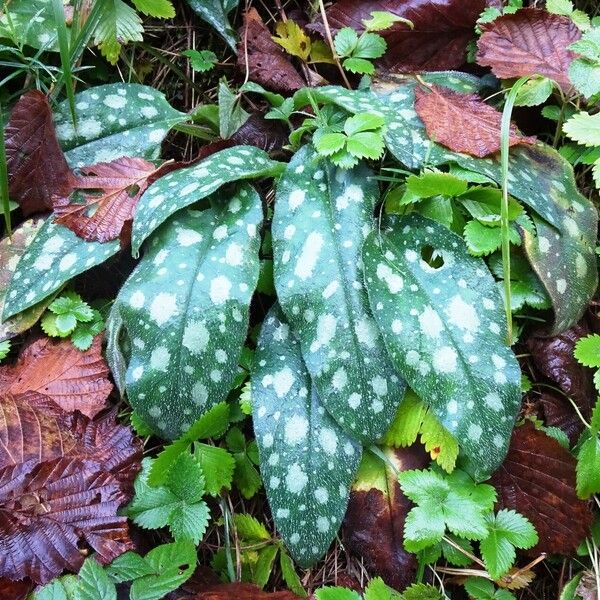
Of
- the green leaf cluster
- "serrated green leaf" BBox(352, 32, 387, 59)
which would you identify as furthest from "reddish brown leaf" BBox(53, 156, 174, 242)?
"serrated green leaf" BBox(352, 32, 387, 59)

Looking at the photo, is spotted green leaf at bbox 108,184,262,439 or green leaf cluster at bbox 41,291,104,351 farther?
green leaf cluster at bbox 41,291,104,351

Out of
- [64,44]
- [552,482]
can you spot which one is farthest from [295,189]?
[552,482]

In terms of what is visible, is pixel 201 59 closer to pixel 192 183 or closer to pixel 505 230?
pixel 192 183

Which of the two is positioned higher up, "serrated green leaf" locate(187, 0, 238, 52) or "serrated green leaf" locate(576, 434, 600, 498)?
"serrated green leaf" locate(187, 0, 238, 52)

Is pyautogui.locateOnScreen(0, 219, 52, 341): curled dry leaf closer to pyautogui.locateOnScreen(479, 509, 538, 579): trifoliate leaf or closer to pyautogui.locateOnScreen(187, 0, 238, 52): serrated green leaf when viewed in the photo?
pyautogui.locateOnScreen(187, 0, 238, 52): serrated green leaf

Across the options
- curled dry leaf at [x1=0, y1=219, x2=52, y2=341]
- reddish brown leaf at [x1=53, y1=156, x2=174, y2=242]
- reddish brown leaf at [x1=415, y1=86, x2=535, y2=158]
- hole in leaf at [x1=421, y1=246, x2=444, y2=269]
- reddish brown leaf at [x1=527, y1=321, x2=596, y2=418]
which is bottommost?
reddish brown leaf at [x1=527, y1=321, x2=596, y2=418]

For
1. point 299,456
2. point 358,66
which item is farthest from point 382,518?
point 358,66

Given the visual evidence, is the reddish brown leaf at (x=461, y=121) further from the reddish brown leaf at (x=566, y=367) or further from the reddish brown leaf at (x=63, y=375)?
the reddish brown leaf at (x=63, y=375)

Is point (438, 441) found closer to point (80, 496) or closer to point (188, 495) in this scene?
point (188, 495)
